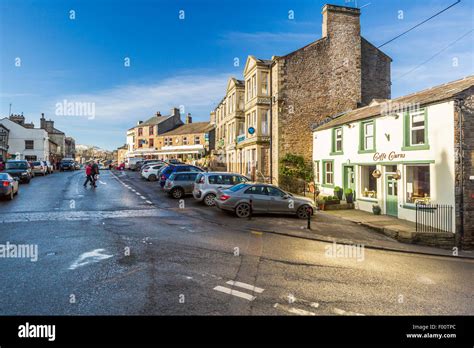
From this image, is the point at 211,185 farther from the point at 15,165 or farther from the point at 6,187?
the point at 15,165

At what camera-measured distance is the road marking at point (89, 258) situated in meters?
7.66

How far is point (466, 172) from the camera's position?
13773mm

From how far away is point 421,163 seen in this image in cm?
1541

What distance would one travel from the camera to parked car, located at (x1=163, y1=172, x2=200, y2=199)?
2084 centimetres

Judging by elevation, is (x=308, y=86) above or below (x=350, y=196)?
above

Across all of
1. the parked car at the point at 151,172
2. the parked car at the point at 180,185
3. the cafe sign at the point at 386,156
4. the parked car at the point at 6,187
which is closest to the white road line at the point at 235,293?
the cafe sign at the point at 386,156

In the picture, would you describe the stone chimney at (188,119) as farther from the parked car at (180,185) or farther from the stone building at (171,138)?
the parked car at (180,185)

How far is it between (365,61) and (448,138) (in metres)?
17.7

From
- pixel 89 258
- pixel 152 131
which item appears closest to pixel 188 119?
pixel 152 131

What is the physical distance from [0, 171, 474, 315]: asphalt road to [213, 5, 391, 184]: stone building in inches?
645

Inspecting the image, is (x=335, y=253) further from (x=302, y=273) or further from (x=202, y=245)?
(x=202, y=245)

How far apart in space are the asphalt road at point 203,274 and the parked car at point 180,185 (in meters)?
7.61

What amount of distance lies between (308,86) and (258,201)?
50.9 ft

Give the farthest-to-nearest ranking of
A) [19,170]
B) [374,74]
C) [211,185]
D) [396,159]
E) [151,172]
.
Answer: [151,172] < [374,74] < [19,170] < [211,185] < [396,159]
